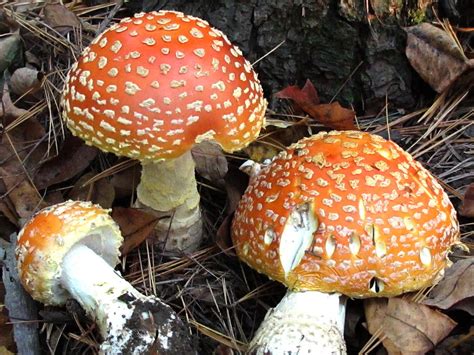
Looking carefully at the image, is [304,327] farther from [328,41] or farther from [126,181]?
[328,41]

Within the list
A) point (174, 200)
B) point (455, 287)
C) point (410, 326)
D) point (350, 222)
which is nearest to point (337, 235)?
point (350, 222)

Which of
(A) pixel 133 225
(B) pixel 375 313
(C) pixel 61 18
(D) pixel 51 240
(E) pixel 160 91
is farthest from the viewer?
(C) pixel 61 18

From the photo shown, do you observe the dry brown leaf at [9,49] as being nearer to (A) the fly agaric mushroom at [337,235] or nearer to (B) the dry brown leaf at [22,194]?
(B) the dry brown leaf at [22,194]

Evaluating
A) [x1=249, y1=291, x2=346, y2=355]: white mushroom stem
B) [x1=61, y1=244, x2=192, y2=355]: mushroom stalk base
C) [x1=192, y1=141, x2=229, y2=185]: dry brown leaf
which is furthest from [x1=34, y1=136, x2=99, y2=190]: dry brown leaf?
[x1=249, y1=291, x2=346, y2=355]: white mushroom stem

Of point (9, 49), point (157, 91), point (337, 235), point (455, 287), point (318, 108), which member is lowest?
point (455, 287)

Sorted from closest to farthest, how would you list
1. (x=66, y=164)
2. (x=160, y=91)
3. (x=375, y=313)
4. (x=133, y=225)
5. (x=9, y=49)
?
(x=160, y=91), (x=375, y=313), (x=133, y=225), (x=66, y=164), (x=9, y=49)

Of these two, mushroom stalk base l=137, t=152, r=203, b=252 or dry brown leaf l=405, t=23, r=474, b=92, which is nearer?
mushroom stalk base l=137, t=152, r=203, b=252

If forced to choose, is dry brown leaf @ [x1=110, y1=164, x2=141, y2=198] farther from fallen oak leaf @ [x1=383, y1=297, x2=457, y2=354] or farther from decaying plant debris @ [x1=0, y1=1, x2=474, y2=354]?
fallen oak leaf @ [x1=383, y1=297, x2=457, y2=354]
